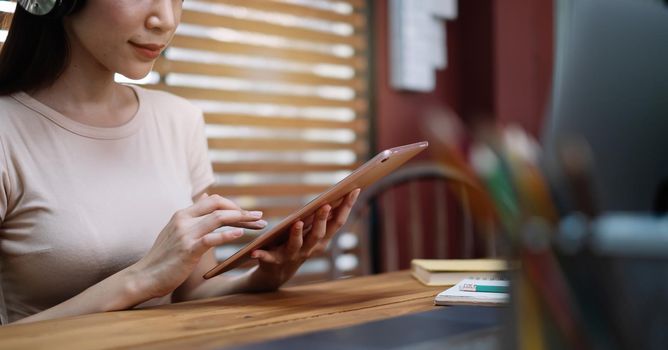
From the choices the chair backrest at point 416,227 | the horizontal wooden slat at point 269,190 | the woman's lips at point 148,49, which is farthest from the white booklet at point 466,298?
the chair backrest at point 416,227

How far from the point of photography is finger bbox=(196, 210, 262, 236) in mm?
937

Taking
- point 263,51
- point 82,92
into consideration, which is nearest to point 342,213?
point 82,92

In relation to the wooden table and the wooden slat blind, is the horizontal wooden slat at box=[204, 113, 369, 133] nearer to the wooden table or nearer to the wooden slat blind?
the wooden slat blind

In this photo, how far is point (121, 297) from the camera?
0.94 m

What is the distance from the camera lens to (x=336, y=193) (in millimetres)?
926

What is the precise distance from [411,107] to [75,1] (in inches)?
88.1

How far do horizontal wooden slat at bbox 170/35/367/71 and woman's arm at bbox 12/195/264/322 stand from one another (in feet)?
4.90

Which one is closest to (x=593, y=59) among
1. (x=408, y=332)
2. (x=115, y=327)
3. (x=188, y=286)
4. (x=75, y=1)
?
(x=408, y=332)

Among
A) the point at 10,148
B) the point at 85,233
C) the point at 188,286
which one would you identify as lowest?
the point at 188,286

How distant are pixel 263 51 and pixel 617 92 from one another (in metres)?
2.05

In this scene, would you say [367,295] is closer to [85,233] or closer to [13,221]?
[85,233]

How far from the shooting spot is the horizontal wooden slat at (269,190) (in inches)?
97.3

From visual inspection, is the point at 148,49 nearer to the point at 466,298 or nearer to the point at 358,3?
the point at 466,298

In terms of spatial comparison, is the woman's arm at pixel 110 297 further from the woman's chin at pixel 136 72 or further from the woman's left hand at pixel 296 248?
the woman's chin at pixel 136 72
